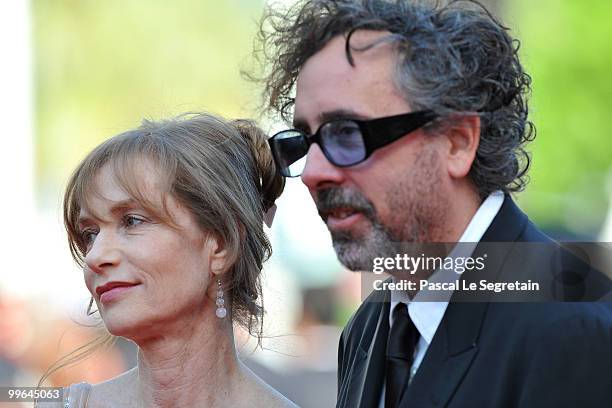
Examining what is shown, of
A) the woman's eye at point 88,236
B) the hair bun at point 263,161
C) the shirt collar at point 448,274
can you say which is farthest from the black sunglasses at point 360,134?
the woman's eye at point 88,236

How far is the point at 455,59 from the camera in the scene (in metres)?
3.00

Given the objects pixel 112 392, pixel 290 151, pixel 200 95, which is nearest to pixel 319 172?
pixel 290 151

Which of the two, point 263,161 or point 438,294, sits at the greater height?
point 263,161

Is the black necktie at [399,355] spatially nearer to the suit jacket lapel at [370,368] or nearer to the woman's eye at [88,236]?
the suit jacket lapel at [370,368]

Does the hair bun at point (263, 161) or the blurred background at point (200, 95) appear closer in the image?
the hair bun at point (263, 161)

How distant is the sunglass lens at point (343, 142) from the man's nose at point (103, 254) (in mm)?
961

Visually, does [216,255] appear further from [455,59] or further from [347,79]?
[455,59]

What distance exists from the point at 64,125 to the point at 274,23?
1091 cm

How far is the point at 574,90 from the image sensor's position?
13.4m

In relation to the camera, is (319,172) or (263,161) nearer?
(319,172)

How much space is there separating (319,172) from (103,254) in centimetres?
97

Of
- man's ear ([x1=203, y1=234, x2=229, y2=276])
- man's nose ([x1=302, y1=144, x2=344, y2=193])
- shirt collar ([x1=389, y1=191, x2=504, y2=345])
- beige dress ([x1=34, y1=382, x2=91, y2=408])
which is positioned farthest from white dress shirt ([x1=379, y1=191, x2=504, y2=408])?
beige dress ([x1=34, y1=382, x2=91, y2=408])

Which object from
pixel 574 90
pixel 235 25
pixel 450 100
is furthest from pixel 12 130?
pixel 450 100

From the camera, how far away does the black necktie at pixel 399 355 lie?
301cm
